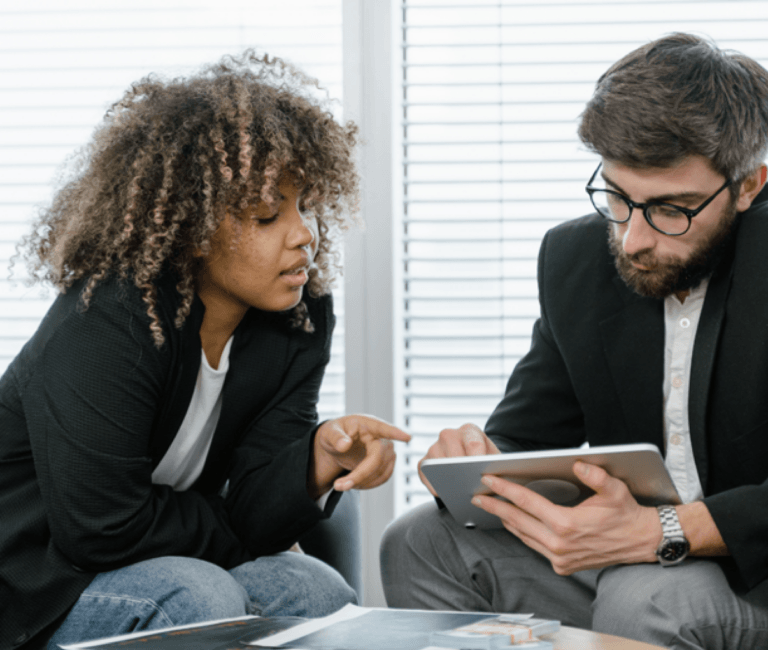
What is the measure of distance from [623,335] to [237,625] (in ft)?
2.85

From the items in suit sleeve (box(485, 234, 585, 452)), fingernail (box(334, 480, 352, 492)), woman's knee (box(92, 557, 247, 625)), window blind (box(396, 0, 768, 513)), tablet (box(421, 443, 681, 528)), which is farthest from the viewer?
window blind (box(396, 0, 768, 513))

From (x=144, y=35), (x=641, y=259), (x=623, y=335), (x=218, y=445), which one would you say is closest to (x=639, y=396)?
(x=623, y=335)

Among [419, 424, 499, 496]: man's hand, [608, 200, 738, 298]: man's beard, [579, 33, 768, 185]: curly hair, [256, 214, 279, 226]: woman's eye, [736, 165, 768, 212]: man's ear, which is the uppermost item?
[579, 33, 768, 185]: curly hair

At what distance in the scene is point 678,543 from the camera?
115 cm

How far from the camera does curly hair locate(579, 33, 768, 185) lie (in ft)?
4.05

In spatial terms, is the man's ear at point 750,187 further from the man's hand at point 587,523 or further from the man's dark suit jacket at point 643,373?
the man's hand at point 587,523

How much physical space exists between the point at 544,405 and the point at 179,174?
0.81 m

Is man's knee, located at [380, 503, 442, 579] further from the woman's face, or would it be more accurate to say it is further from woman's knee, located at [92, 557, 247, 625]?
the woman's face

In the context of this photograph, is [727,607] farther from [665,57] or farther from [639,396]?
[665,57]

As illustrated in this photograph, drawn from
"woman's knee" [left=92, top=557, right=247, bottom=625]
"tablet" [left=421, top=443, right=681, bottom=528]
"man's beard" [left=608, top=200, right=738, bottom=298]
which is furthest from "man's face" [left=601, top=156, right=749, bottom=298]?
"woman's knee" [left=92, top=557, right=247, bottom=625]

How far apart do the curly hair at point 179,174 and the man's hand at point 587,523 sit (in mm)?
595

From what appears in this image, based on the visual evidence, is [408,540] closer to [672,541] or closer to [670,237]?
[672,541]

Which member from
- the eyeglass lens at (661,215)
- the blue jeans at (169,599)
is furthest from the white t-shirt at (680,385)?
the blue jeans at (169,599)

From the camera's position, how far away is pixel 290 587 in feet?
4.34
